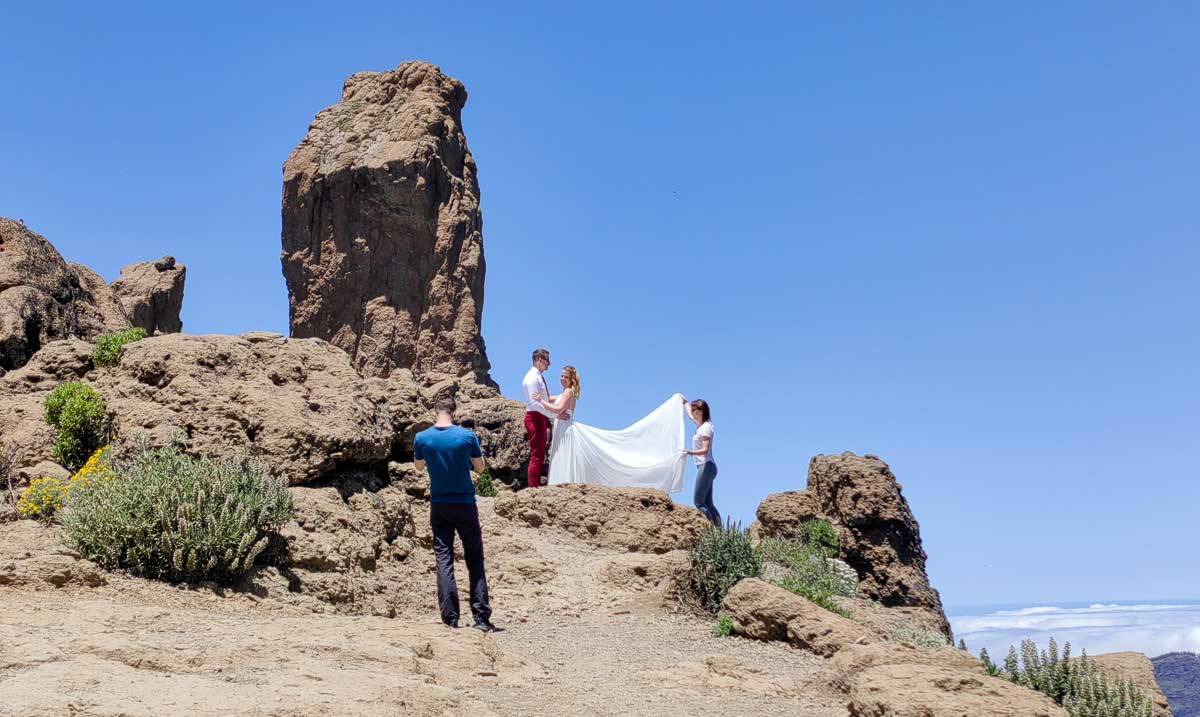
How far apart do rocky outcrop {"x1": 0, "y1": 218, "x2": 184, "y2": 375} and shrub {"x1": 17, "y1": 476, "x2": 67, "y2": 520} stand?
416 centimetres

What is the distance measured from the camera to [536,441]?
16.1 meters

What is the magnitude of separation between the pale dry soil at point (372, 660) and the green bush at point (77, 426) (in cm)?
323

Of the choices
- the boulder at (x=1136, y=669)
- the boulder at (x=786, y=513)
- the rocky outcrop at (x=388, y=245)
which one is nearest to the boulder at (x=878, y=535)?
the boulder at (x=786, y=513)

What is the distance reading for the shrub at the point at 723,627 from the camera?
1110 centimetres

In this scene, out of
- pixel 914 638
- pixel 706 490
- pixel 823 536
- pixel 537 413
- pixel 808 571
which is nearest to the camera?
pixel 914 638

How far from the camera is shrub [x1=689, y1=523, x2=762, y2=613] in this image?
1217 centimetres

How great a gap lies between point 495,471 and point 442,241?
7.12m

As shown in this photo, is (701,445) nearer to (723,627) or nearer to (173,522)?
(723,627)

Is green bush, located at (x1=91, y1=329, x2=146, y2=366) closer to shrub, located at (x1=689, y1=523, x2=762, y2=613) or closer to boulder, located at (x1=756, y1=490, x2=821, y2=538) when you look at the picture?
shrub, located at (x1=689, y1=523, x2=762, y2=613)

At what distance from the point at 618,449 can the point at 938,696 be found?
964 centimetres

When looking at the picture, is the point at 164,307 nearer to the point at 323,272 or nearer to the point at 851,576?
the point at 323,272

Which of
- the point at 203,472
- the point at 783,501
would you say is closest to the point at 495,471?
the point at 783,501

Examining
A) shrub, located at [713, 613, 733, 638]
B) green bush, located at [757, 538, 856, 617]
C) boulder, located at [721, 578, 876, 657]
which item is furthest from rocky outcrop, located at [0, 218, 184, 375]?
green bush, located at [757, 538, 856, 617]

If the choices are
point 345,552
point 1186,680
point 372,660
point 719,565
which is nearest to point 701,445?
point 719,565
